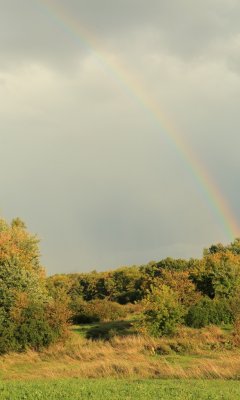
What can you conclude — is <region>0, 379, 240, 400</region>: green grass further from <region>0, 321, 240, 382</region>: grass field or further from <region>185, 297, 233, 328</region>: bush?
<region>185, 297, 233, 328</region>: bush

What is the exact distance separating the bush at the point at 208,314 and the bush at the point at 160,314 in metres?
3.23

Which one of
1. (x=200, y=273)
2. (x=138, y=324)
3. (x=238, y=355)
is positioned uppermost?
(x=200, y=273)

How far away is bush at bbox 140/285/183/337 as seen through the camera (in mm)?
37688

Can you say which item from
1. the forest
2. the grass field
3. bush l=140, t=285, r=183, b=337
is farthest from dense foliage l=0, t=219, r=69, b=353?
bush l=140, t=285, r=183, b=337

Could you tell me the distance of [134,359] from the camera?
28.9 m

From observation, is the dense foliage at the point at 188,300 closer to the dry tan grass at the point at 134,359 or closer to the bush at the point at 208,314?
the bush at the point at 208,314

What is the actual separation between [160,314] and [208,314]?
20.3ft

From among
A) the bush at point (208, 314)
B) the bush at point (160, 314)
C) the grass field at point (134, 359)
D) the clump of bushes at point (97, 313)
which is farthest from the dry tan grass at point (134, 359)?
the clump of bushes at point (97, 313)

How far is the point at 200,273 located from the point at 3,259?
22.4 metres

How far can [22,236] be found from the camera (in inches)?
2014

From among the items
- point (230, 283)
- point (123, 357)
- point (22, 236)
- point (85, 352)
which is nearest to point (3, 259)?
point (22, 236)

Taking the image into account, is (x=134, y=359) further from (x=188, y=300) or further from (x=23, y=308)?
(x=188, y=300)

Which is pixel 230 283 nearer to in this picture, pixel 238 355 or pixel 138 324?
pixel 138 324

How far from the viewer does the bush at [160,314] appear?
3769cm
